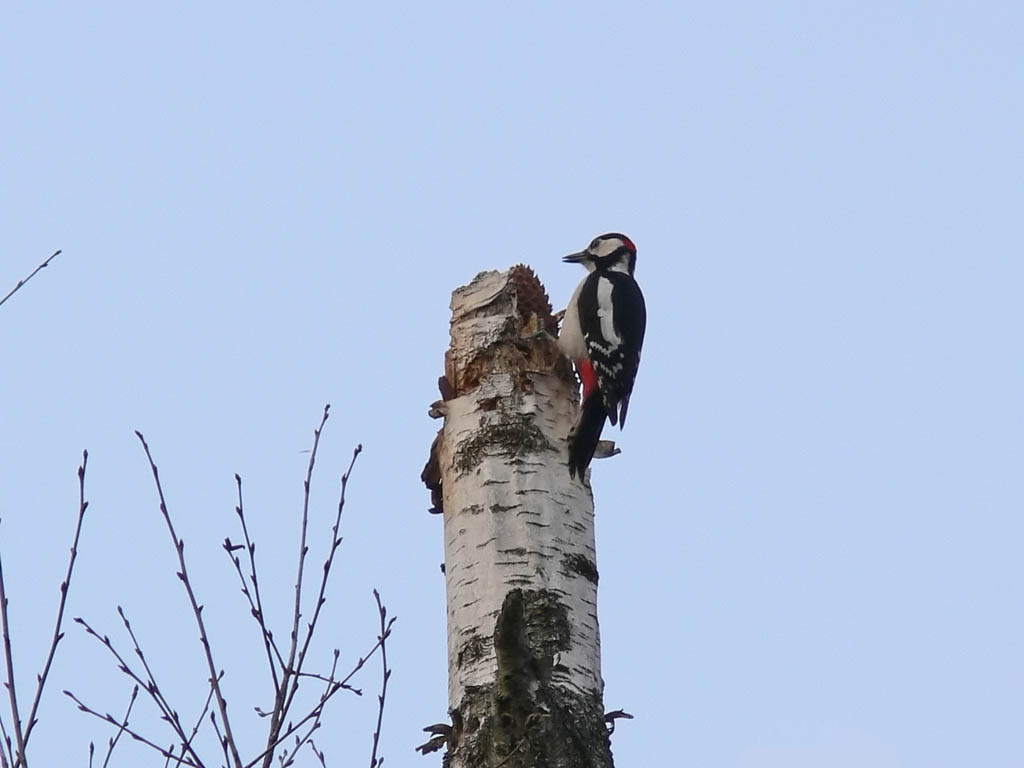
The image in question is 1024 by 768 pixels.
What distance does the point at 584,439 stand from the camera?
3.70 metres

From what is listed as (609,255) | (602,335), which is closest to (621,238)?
(609,255)

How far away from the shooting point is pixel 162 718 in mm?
2877

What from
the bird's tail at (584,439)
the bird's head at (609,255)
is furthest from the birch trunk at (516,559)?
the bird's head at (609,255)

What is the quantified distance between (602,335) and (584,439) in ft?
4.01

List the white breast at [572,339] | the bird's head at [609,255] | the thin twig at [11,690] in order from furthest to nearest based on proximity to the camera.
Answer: the bird's head at [609,255] → the white breast at [572,339] → the thin twig at [11,690]

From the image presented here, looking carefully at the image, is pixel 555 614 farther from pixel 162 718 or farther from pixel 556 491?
pixel 162 718

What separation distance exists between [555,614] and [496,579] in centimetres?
15

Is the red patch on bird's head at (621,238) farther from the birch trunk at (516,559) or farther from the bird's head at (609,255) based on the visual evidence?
the birch trunk at (516,559)

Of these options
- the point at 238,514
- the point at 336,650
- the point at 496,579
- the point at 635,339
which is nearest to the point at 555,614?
the point at 496,579

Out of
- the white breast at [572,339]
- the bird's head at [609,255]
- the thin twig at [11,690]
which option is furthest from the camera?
the bird's head at [609,255]

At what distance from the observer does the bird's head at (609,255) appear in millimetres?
6211

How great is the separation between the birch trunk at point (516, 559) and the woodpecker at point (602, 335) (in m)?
0.05

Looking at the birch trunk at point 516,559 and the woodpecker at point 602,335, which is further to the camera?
the woodpecker at point 602,335

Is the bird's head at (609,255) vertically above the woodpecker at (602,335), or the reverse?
the bird's head at (609,255)
